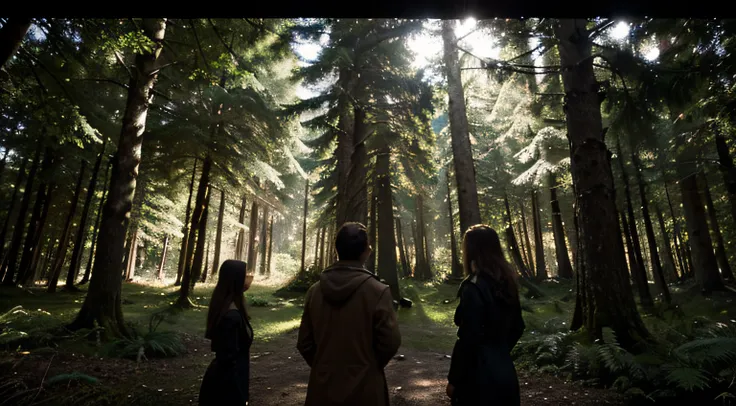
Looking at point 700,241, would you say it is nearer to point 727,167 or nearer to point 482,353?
point 727,167

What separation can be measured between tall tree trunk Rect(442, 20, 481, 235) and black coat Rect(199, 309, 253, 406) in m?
8.49

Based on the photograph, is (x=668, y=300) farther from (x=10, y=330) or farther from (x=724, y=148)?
(x=10, y=330)

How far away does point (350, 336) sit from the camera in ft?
7.41

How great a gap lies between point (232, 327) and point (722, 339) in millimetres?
5531

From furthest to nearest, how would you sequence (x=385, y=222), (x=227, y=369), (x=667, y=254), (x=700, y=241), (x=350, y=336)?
1. (x=667, y=254)
2. (x=385, y=222)
3. (x=700, y=241)
4. (x=227, y=369)
5. (x=350, y=336)

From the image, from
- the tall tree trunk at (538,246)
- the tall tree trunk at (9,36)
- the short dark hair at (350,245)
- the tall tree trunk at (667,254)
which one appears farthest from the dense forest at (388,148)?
the short dark hair at (350,245)

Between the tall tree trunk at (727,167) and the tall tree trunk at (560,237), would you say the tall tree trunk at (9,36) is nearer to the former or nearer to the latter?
the tall tree trunk at (727,167)

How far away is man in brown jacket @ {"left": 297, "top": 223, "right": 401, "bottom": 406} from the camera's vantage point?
2191 millimetres

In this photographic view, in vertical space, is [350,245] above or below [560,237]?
below

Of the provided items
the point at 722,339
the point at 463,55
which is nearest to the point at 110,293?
the point at 722,339

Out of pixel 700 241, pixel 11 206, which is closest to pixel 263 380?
pixel 11 206

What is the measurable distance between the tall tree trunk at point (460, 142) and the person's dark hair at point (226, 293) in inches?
329

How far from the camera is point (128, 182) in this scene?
8227mm

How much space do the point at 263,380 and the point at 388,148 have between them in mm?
11028
